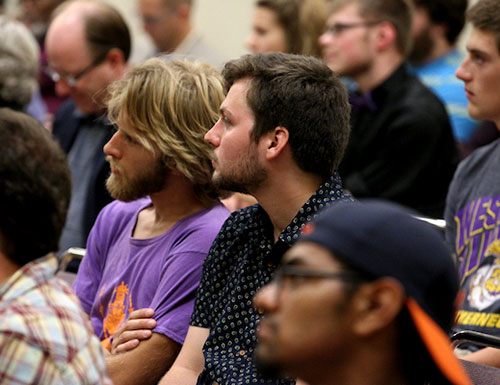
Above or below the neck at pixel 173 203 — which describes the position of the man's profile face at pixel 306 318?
above

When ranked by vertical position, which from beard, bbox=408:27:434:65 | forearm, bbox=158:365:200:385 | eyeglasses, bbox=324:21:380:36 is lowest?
forearm, bbox=158:365:200:385

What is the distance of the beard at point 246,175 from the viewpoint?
2432mm

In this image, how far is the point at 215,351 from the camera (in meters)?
2.33

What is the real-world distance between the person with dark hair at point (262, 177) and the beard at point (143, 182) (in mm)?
354

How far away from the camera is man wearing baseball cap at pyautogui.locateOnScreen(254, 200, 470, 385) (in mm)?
1564

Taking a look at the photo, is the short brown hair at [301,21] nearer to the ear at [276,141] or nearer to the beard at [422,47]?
the beard at [422,47]

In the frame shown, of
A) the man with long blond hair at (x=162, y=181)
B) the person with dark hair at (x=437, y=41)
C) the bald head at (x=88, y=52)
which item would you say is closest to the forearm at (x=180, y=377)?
the man with long blond hair at (x=162, y=181)

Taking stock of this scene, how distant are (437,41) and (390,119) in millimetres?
991

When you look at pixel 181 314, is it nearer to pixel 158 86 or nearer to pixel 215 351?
pixel 215 351

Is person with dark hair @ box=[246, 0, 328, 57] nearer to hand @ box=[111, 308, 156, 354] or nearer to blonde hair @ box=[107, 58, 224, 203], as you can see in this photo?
blonde hair @ box=[107, 58, 224, 203]

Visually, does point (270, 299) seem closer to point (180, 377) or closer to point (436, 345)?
point (436, 345)

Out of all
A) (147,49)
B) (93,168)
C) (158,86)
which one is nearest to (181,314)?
(158,86)

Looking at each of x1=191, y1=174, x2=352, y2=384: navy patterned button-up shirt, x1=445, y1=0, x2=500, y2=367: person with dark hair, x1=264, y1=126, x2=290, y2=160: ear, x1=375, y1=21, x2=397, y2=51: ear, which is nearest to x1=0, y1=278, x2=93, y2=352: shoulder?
x1=191, y1=174, x2=352, y2=384: navy patterned button-up shirt

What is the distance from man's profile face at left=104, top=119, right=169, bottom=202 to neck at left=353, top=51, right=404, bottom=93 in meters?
1.89
